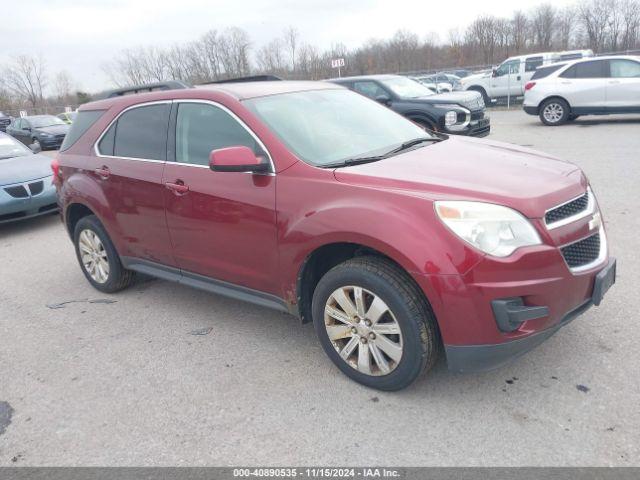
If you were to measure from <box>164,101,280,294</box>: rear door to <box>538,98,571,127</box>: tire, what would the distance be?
1280 cm

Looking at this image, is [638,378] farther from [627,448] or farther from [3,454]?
[3,454]

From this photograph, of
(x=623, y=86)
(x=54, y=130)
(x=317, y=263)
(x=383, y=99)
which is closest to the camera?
(x=317, y=263)

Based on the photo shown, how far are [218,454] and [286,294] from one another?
1.06 meters

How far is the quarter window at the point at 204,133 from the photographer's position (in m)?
3.54

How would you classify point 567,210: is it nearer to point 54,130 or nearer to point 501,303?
point 501,303

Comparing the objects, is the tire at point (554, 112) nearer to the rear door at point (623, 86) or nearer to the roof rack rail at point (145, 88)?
the rear door at point (623, 86)

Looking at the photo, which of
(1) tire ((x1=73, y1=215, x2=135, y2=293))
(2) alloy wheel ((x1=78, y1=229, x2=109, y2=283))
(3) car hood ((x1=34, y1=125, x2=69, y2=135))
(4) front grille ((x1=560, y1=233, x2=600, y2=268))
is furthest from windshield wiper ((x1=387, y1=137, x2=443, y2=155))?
(3) car hood ((x1=34, y1=125, x2=69, y2=135))

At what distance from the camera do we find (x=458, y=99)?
10.2 m

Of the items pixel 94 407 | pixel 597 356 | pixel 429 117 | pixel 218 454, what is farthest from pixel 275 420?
pixel 429 117

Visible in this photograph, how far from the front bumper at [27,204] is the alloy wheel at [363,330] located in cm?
622

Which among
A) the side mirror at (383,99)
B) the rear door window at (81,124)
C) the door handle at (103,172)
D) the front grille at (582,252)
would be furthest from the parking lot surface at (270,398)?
the side mirror at (383,99)

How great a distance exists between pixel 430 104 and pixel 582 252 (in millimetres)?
7852

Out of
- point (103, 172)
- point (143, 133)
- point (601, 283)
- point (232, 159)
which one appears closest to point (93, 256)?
point (103, 172)

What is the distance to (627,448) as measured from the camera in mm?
2428
